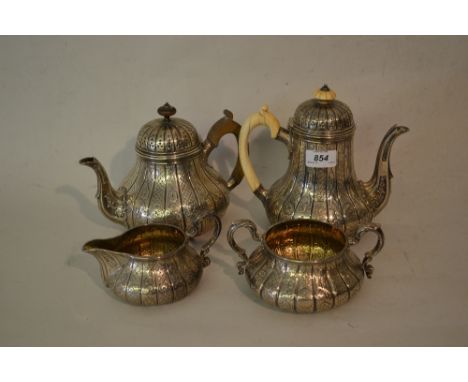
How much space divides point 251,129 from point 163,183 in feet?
1.21

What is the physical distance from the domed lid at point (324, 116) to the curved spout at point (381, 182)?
0.47 ft

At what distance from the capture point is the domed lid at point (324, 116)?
178 cm

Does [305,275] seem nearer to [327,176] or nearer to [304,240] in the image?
[304,240]

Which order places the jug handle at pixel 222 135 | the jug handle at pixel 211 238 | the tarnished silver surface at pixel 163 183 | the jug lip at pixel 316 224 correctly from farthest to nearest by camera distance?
1. the jug handle at pixel 222 135
2. the tarnished silver surface at pixel 163 183
3. the jug handle at pixel 211 238
4. the jug lip at pixel 316 224

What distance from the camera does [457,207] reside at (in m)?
2.19

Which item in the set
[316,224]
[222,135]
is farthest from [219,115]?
[316,224]

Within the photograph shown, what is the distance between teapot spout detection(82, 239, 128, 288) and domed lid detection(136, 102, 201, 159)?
0.36m

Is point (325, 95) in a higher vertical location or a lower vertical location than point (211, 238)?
higher

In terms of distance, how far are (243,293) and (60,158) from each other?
3.85 feet

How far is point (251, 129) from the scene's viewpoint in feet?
6.52

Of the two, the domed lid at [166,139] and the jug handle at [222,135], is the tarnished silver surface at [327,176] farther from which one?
the domed lid at [166,139]

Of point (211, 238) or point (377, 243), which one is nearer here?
point (377, 243)

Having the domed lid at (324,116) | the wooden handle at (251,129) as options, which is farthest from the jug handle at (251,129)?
the domed lid at (324,116)

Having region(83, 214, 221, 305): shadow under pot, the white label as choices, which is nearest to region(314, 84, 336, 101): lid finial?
the white label
